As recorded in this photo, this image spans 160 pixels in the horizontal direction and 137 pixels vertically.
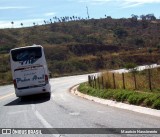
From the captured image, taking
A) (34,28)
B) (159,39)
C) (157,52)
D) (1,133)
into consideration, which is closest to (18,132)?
(1,133)

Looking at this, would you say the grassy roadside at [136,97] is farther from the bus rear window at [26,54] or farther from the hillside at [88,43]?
the hillside at [88,43]

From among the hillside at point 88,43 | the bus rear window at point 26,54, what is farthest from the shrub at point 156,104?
the hillside at point 88,43

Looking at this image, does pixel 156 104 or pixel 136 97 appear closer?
pixel 156 104

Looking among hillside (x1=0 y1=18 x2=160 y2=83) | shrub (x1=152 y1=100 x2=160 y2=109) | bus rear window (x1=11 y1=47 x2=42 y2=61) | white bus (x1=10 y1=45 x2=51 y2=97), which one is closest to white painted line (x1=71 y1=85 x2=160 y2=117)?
shrub (x1=152 y1=100 x2=160 y2=109)

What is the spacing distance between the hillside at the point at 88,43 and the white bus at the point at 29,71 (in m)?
39.1

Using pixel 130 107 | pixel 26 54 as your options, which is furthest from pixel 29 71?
pixel 130 107

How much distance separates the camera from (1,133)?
1280 cm

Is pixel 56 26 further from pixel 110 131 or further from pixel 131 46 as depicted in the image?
pixel 110 131

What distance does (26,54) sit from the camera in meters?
26.2

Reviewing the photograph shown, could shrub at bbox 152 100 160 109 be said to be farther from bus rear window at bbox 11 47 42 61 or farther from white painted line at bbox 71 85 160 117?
bus rear window at bbox 11 47 42 61

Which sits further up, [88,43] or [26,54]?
[26,54]

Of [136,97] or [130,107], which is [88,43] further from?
[130,107]

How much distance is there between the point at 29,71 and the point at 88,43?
85.0 meters

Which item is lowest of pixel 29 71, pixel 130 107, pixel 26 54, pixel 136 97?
pixel 130 107
